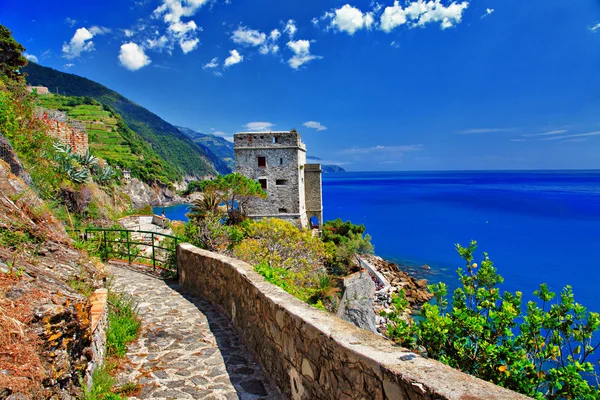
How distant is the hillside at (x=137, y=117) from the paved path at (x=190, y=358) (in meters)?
103

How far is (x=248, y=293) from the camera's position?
4246 mm

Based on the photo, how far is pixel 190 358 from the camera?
4.03 m

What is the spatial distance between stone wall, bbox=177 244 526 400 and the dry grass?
5.61 ft

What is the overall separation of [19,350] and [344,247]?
26342 millimetres

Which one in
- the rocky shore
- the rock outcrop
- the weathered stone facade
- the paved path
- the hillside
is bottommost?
the rocky shore

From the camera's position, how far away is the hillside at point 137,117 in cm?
11031

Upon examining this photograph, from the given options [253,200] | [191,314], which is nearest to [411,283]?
[253,200]

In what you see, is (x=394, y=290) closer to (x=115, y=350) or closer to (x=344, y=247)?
(x=344, y=247)

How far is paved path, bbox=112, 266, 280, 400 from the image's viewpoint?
3375mm

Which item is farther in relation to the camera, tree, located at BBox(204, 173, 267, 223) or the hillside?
the hillside

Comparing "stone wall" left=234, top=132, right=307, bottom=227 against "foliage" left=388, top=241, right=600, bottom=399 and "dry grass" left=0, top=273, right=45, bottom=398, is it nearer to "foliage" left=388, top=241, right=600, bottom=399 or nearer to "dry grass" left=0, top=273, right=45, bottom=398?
"foliage" left=388, top=241, right=600, bottom=399

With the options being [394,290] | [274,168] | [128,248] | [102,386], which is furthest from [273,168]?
[102,386]

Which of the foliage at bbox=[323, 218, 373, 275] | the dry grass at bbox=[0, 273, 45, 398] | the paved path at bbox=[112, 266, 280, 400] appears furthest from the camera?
the foliage at bbox=[323, 218, 373, 275]

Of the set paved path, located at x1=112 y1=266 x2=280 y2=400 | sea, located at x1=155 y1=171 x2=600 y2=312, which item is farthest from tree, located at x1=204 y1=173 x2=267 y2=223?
paved path, located at x1=112 y1=266 x2=280 y2=400
